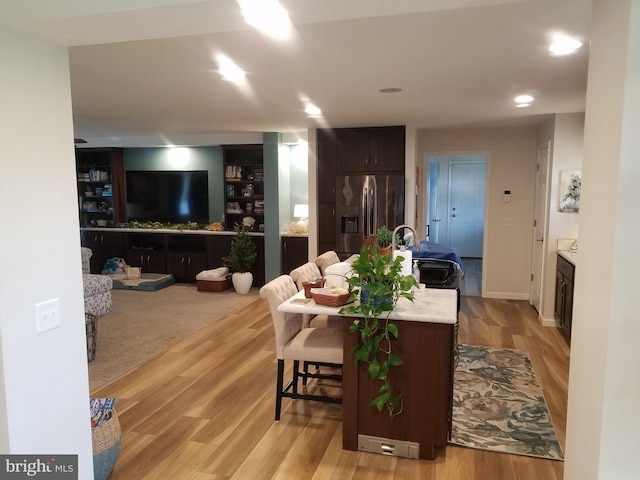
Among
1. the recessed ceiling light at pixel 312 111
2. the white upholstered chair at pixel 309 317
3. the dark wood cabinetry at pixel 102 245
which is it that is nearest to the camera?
the white upholstered chair at pixel 309 317

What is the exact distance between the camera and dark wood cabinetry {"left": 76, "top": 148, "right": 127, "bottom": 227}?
879 centimetres

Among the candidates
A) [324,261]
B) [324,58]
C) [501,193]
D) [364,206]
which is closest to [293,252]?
[364,206]

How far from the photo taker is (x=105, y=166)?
8906mm

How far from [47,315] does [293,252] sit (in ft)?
18.1

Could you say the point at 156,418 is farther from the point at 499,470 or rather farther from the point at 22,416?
the point at 499,470

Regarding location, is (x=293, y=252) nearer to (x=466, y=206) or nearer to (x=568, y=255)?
(x=568, y=255)

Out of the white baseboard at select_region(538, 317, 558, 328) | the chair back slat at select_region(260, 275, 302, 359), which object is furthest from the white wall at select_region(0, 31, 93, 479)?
the white baseboard at select_region(538, 317, 558, 328)

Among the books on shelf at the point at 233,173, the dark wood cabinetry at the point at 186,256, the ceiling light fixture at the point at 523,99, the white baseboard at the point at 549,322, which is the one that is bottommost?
the white baseboard at the point at 549,322

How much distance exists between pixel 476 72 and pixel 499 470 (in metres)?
2.63

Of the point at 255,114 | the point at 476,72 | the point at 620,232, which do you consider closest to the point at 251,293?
the point at 255,114

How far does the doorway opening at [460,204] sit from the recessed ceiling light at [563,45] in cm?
737

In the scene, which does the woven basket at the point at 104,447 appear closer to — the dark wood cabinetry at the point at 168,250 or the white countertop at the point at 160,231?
the dark wood cabinetry at the point at 168,250

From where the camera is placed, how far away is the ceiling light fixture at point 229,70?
10.0 feet

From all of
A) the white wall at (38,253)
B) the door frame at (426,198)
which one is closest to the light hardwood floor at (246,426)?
the white wall at (38,253)
